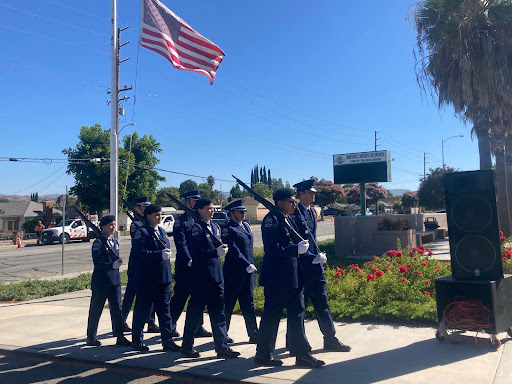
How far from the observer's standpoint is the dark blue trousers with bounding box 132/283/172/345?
588 cm

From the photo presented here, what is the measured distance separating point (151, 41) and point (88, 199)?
3760 cm

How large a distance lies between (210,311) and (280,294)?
37.6 inches

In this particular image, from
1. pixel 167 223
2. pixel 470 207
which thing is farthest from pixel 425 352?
pixel 167 223

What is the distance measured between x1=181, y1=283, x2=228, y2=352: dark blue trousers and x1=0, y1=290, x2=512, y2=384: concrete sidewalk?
0.24 meters

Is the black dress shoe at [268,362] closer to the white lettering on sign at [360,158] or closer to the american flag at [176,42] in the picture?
the american flag at [176,42]

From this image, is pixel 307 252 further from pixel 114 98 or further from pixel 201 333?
pixel 114 98

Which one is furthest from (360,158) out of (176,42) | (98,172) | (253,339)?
(98,172)

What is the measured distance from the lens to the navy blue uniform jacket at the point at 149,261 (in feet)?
19.4

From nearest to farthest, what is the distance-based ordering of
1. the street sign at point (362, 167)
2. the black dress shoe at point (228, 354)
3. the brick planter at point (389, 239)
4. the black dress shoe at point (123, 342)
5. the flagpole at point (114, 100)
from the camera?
the black dress shoe at point (228, 354) < the black dress shoe at point (123, 342) < the flagpole at point (114, 100) < the brick planter at point (389, 239) < the street sign at point (362, 167)

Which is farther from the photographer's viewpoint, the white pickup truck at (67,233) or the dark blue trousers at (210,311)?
the white pickup truck at (67,233)

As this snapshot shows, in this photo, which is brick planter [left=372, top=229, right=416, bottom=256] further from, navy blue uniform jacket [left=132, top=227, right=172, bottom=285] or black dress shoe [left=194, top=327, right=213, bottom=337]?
navy blue uniform jacket [left=132, top=227, right=172, bottom=285]

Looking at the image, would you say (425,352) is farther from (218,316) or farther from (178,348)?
(178,348)

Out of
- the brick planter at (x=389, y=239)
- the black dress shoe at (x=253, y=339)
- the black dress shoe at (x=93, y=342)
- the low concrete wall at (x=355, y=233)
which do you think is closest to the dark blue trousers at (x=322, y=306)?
the black dress shoe at (x=253, y=339)

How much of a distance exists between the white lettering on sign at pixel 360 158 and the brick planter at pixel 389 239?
2989 millimetres
